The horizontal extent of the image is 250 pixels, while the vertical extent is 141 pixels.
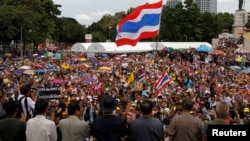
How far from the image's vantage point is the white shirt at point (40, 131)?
18.7ft

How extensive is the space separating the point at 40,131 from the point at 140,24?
9.27m

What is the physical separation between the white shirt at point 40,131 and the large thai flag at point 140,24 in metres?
8.71

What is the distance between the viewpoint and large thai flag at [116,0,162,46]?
46.9ft

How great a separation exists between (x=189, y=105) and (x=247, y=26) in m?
43.1

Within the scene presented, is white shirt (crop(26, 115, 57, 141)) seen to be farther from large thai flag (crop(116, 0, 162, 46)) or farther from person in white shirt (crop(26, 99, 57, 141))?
large thai flag (crop(116, 0, 162, 46))

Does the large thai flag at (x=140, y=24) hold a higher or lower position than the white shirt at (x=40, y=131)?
higher

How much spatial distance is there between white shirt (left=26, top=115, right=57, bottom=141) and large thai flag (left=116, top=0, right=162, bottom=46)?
28.6ft

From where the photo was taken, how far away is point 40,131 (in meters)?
5.72

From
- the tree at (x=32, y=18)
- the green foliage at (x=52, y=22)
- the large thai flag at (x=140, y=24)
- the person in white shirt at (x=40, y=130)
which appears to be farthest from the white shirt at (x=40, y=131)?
the tree at (x=32, y=18)

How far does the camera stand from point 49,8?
73938 mm

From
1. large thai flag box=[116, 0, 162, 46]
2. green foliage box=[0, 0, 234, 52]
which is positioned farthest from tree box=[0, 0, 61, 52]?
large thai flag box=[116, 0, 162, 46]

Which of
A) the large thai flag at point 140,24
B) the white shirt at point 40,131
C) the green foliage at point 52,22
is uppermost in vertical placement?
the green foliage at point 52,22

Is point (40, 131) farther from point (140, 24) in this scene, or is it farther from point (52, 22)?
point (52, 22)

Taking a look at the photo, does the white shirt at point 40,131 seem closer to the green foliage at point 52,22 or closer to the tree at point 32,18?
the green foliage at point 52,22
